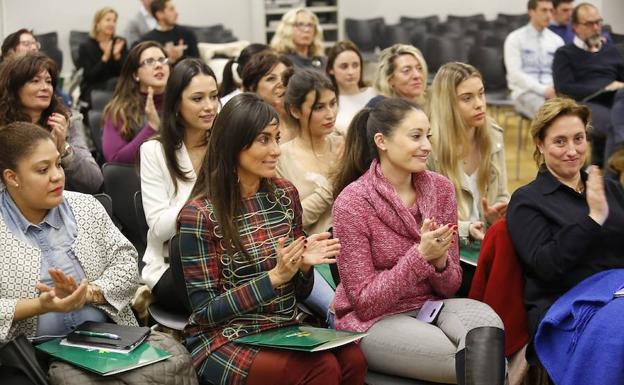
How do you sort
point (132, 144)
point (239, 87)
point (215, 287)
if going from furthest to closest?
point (239, 87) < point (132, 144) < point (215, 287)

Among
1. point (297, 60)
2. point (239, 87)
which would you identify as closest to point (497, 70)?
point (297, 60)

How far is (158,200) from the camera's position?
3.28 m

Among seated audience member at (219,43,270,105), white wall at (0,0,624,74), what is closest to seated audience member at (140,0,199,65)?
seated audience member at (219,43,270,105)

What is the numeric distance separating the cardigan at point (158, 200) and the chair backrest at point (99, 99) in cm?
303

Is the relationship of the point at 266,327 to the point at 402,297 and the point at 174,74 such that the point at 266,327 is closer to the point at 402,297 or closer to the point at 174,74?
the point at 402,297

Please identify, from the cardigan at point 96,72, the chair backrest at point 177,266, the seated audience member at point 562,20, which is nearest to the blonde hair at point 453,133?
the chair backrest at point 177,266

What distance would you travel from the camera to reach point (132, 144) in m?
4.17

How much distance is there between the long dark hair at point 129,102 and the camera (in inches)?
175

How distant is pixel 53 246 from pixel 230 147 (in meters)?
0.60

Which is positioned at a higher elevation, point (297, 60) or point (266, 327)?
point (297, 60)

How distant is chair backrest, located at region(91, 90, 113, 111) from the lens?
6301 millimetres

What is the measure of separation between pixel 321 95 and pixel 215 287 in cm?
137

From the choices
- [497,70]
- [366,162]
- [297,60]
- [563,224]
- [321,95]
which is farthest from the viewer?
[497,70]

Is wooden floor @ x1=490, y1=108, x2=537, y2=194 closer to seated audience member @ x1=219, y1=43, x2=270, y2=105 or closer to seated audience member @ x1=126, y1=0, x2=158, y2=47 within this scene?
seated audience member @ x1=219, y1=43, x2=270, y2=105
